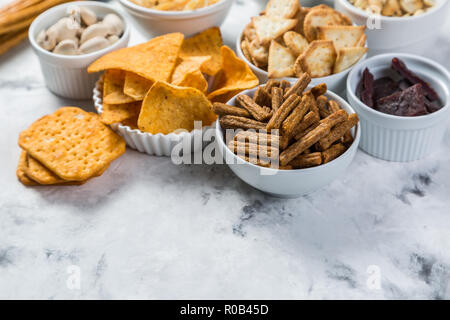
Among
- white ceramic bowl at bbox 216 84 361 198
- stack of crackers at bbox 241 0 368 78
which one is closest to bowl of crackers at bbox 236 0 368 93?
stack of crackers at bbox 241 0 368 78

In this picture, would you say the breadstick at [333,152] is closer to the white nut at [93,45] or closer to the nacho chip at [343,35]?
the nacho chip at [343,35]

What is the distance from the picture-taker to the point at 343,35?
1319 millimetres

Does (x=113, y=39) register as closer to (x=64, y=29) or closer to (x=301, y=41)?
(x=64, y=29)

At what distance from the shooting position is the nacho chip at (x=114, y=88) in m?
1.23

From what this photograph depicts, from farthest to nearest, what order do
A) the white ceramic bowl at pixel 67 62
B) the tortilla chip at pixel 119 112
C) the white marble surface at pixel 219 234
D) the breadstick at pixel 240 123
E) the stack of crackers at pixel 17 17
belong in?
the stack of crackers at pixel 17 17, the white ceramic bowl at pixel 67 62, the tortilla chip at pixel 119 112, the breadstick at pixel 240 123, the white marble surface at pixel 219 234

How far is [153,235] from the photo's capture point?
3.62 ft

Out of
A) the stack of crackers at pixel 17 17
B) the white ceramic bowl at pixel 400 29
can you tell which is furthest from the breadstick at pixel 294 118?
the stack of crackers at pixel 17 17

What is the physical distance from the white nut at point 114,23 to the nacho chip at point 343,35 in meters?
0.55

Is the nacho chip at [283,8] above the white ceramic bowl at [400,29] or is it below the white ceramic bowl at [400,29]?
above

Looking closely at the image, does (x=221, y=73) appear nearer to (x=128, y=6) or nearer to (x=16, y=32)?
(x=128, y=6)

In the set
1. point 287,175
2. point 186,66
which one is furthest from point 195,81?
point 287,175

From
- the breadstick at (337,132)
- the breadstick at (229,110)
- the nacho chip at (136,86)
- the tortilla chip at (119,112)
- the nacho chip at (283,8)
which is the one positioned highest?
the nacho chip at (283,8)

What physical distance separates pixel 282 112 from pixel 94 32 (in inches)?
23.5

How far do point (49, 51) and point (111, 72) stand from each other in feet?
0.70
